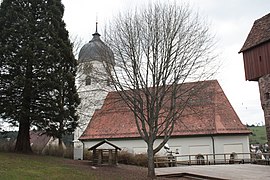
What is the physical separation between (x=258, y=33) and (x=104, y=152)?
13.0 meters

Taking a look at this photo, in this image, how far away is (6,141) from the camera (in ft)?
63.3

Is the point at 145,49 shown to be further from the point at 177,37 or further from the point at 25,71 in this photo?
the point at 25,71

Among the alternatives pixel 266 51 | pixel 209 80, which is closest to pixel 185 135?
pixel 266 51

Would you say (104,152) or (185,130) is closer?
(104,152)

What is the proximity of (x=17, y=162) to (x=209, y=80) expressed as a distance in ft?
30.7

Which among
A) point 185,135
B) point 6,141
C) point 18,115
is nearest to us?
point 18,115

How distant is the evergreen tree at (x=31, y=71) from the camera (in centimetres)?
1652

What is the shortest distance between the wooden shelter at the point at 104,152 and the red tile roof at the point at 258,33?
11.1 metres

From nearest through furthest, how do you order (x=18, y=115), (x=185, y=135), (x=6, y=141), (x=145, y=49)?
(x=145, y=49)
(x=18, y=115)
(x=6, y=141)
(x=185, y=135)

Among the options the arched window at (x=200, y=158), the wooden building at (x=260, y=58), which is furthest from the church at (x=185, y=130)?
the wooden building at (x=260, y=58)

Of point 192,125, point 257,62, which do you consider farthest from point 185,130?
point 257,62

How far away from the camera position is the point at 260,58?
66.1ft

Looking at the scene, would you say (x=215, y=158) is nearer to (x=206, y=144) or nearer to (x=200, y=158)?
(x=200, y=158)

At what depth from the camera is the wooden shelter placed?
59.9 ft
